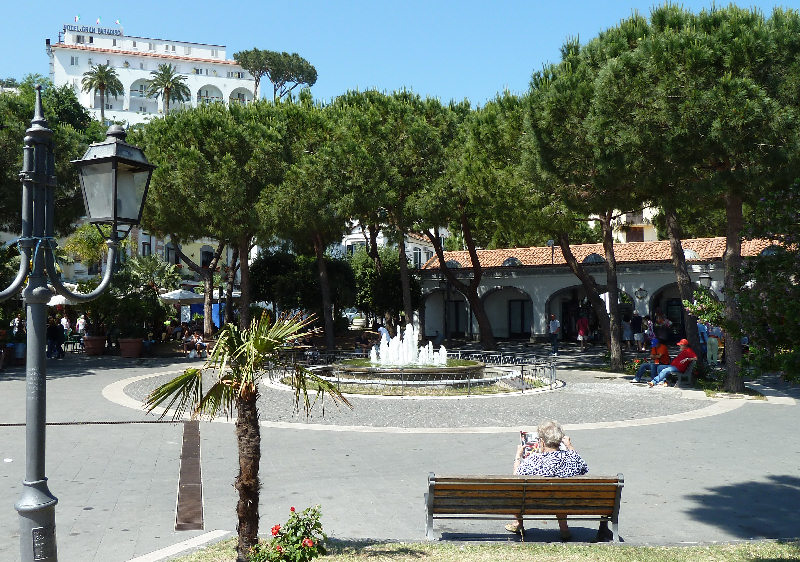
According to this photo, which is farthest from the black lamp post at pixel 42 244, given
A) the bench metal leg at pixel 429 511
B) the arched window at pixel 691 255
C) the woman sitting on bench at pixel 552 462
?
the arched window at pixel 691 255

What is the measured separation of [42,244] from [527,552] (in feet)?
14.7

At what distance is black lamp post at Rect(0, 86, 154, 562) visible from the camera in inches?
182

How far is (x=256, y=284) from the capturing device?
109ft

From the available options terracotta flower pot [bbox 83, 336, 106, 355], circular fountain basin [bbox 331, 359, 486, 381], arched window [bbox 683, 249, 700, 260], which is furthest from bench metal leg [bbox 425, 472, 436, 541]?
arched window [bbox 683, 249, 700, 260]

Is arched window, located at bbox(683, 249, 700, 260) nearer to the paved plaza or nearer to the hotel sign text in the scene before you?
the paved plaza

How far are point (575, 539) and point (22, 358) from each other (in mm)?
23203

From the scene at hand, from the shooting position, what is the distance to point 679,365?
1878 cm

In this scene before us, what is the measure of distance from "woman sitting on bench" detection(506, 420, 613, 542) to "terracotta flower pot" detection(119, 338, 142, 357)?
24.1m

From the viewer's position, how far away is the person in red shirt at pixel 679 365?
1867cm

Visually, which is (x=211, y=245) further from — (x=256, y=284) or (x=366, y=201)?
(x=366, y=201)

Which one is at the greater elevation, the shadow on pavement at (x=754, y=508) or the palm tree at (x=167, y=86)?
the palm tree at (x=167, y=86)

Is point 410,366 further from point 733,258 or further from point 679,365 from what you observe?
point 733,258

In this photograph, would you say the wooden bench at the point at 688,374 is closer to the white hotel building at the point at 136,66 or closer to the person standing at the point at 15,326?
the person standing at the point at 15,326

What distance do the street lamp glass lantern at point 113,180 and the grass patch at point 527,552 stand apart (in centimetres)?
284
